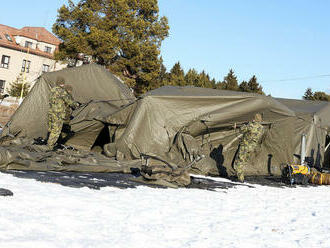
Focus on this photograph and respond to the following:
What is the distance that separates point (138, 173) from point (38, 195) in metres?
3.63

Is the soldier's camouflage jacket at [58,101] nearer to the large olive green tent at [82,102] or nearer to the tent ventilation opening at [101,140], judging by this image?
the large olive green tent at [82,102]

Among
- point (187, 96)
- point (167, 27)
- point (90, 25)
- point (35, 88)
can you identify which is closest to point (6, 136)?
point (35, 88)

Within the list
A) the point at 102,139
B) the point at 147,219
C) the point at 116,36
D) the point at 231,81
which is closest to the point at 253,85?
the point at 231,81

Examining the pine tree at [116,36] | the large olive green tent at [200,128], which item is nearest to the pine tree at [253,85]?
the pine tree at [116,36]

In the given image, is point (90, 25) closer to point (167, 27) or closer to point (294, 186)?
point (167, 27)

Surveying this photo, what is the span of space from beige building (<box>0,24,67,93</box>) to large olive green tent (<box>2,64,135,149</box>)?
96.8 feet

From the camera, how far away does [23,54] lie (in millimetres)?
42938

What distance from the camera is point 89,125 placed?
34.3ft

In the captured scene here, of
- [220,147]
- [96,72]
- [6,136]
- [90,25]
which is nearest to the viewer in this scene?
[6,136]

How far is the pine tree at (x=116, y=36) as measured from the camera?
1046 inches

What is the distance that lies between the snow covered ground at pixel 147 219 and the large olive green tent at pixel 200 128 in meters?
2.69

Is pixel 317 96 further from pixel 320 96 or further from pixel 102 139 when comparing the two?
pixel 102 139

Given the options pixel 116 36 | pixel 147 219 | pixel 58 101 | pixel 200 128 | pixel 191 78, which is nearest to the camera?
pixel 147 219

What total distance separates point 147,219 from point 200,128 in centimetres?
575
